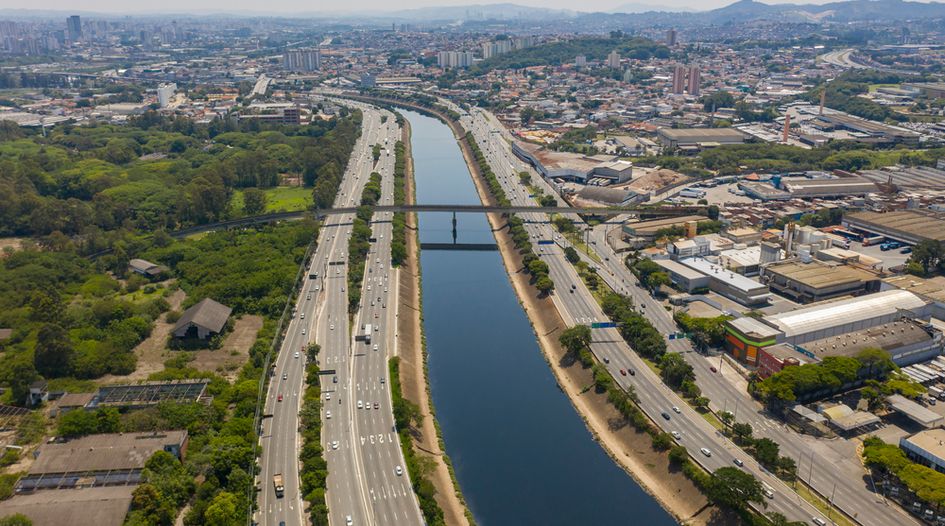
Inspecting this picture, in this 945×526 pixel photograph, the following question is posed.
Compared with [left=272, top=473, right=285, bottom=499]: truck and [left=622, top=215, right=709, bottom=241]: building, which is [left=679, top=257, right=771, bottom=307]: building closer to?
[left=622, top=215, right=709, bottom=241]: building

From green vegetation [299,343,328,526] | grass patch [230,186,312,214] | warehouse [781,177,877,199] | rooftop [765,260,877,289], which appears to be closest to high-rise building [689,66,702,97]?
warehouse [781,177,877,199]

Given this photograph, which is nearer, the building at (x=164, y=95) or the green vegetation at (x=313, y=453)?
the green vegetation at (x=313, y=453)

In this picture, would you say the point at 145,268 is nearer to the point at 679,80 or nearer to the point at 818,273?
Result: the point at 818,273

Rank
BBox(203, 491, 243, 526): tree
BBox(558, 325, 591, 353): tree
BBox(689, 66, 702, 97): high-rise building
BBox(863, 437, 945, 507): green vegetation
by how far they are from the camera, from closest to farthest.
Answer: BBox(203, 491, 243, 526): tree, BBox(863, 437, 945, 507): green vegetation, BBox(558, 325, 591, 353): tree, BBox(689, 66, 702, 97): high-rise building

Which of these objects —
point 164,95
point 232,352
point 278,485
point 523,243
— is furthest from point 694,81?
point 278,485

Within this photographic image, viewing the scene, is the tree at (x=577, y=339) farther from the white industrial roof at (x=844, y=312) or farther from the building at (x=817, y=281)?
the building at (x=817, y=281)

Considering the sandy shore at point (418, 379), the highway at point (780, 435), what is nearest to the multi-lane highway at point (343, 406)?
the sandy shore at point (418, 379)
